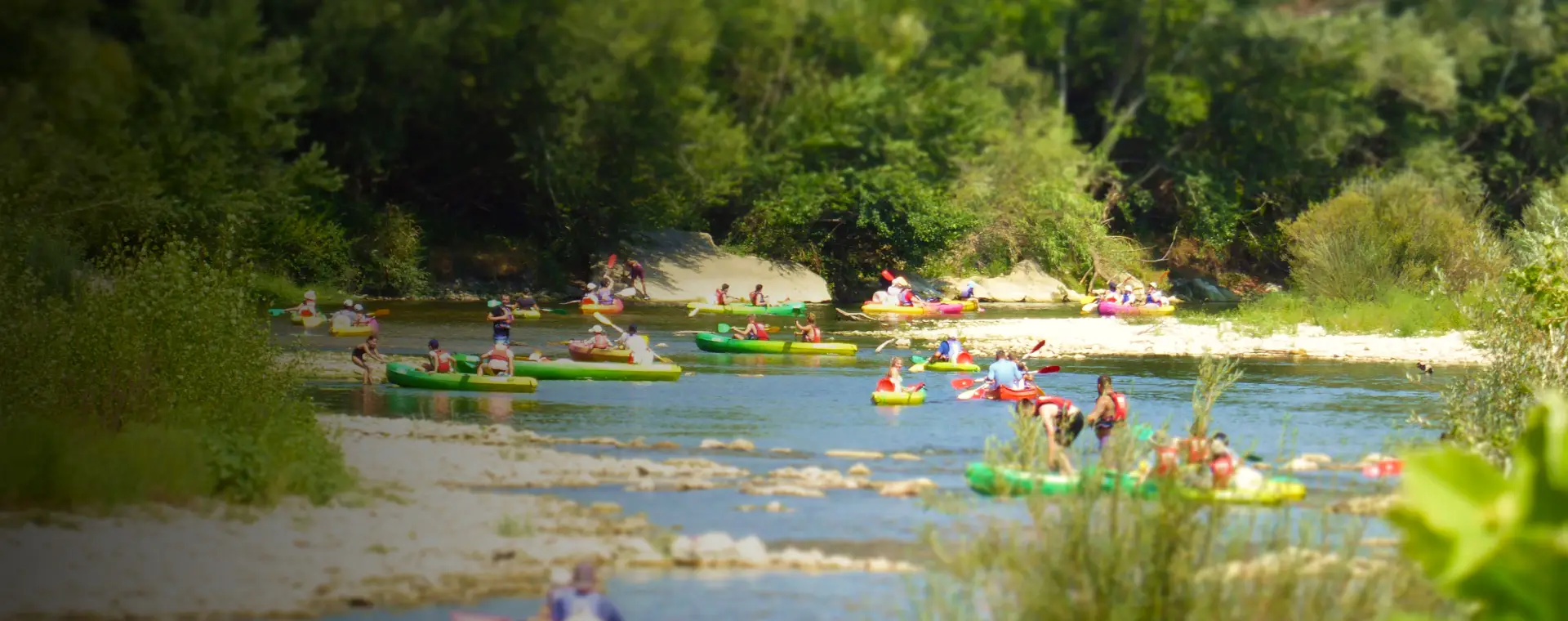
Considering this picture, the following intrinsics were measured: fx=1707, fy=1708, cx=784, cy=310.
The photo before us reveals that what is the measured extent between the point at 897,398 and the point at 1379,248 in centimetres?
1542

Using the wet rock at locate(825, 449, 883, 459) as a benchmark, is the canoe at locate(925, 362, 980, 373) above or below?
above

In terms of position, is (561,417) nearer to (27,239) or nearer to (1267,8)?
(27,239)

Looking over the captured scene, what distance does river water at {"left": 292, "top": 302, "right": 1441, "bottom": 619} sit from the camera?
36.9 ft

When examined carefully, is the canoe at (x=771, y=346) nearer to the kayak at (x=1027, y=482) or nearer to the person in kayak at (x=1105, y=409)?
the person in kayak at (x=1105, y=409)

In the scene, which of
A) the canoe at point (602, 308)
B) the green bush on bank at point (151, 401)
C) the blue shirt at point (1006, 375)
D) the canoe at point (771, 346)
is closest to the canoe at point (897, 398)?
the blue shirt at point (1006, 375)

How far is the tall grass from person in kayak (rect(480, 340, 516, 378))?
15.9m

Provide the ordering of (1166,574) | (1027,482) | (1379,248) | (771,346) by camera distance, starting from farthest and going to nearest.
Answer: (1379,248)
(771,346)
(1027,482)
(1166,574)

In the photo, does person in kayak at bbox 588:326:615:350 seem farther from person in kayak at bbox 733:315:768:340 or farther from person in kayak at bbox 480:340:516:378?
person in kayak at bbox 733:315:768:340

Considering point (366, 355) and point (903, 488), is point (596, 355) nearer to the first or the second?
point (366, 355)

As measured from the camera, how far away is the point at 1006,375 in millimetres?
22156

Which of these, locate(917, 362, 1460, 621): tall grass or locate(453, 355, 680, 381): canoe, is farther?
locate(453, 355, 680, 381): canoe

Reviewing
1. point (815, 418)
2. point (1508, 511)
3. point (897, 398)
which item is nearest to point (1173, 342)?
point (897, 398)

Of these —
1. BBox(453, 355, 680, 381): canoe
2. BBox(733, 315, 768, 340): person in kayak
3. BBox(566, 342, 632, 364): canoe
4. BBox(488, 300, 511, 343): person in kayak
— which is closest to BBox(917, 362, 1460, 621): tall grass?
BBox(488, 300, 511, 343): person in kayak

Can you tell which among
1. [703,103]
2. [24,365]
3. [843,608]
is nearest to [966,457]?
[843,608]
